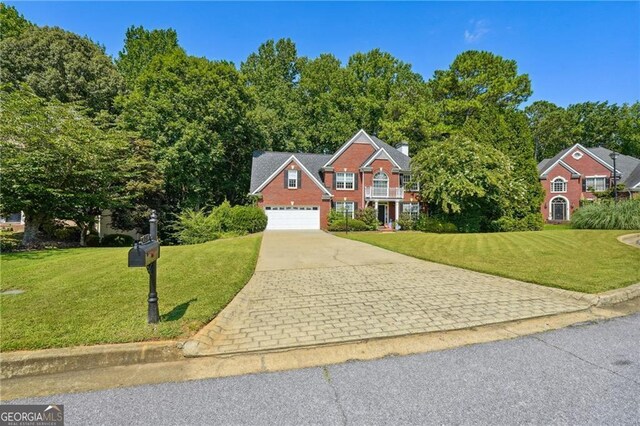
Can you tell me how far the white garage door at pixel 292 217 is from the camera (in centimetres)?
2481

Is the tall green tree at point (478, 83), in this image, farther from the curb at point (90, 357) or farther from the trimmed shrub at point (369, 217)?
the curb at point (90, 357)

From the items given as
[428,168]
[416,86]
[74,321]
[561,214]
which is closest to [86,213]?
[74,321]

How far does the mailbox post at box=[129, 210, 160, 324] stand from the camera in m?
3.52

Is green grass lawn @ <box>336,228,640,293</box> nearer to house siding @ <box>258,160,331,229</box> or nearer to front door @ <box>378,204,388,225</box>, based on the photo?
house siding @ <box>258,160,331,229</box>

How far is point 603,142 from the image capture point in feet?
162

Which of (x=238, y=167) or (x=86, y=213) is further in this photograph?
(x=238, y=167)

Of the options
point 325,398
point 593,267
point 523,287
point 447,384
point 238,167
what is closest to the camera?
point 325,398

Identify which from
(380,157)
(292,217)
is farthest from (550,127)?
(292,217)

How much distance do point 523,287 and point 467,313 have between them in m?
2.25

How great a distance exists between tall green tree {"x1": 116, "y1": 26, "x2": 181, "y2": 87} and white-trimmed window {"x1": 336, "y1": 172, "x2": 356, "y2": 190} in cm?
2512

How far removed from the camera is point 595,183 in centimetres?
3366

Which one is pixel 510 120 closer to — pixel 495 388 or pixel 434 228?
pixel 434 228

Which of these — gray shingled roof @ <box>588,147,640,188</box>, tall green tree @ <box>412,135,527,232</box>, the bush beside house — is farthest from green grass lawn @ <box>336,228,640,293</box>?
gray shingled roof @ <box>588,147,640,188</box>

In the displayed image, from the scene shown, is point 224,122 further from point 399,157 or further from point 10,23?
point 10,23
